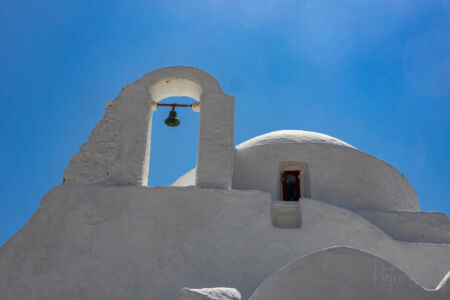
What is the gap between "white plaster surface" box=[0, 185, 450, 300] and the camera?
6.41 m

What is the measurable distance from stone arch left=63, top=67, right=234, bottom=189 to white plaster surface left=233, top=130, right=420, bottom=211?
1659 millimetres

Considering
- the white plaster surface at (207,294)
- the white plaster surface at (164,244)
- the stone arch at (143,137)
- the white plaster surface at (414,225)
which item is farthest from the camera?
the white plaster surface at (414,225)

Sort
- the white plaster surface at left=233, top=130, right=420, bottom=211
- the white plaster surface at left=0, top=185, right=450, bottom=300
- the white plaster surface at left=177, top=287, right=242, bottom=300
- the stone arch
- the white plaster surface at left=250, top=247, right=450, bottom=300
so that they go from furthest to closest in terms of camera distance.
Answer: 1. the white plaster surface at left=233, top=130, right=420, bottom=211
2. the stone arch
3. the white plaster surface at left=0, top=185, right=450, bottom=300
4. the white plaster surface at left=250, top=247, right=450, bottom=300
5. the white plaster surface at left=177, top=287, right=242, bottom=300

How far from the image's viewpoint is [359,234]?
23.3ft

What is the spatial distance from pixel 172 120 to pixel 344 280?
5267mm

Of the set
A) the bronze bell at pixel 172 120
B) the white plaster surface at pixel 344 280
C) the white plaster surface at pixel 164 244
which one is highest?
the bronze bell at pixel 172 120

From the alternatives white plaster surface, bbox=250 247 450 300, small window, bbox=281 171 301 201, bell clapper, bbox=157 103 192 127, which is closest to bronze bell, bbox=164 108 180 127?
bell clapper, bbox=157 103 192 127

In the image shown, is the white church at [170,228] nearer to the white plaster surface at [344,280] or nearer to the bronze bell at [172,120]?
the bronze bell at [172,120]

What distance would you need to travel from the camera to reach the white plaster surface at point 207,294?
4305 mm

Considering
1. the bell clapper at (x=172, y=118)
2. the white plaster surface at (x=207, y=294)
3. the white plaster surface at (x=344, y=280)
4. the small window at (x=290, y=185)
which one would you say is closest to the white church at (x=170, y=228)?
the bell clapper at (x=172, y=118)

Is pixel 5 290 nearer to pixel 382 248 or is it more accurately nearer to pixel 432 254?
pixel 382 248

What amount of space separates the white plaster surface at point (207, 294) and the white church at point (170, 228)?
1788 mm

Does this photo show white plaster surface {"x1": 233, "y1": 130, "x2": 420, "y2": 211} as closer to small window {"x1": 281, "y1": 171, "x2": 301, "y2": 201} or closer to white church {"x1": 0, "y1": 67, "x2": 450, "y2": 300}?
small window {"x1": 281, "y1": 171, "x2": 301, "y2": 201}

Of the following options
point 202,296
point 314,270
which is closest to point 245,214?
point 314,270
